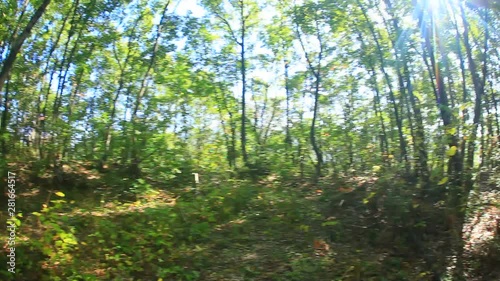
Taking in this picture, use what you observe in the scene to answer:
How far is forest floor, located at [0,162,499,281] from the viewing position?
243 inches

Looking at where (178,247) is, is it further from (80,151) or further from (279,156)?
(279,156)

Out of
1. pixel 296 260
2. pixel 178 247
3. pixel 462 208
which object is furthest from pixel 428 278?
pixel 178 247

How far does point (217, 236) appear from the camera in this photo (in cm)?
754

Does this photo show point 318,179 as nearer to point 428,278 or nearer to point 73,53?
point 428,278

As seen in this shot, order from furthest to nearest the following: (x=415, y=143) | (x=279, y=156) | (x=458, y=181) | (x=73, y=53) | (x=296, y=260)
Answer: (x=279, y=156)
(x=73, y=53)
(x=415, y=143)
(x=458, y=181)
(x=296, y=260)

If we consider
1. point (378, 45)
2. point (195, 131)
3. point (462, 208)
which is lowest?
point (462, 208)

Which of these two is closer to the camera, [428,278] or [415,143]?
[428,278]

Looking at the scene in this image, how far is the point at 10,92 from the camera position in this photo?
33.1 ft

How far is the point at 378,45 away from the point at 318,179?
3.89m

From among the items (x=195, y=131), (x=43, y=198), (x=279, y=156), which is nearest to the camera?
(x=43, y=198)

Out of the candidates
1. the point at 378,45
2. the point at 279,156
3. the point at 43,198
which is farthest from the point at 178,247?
the point at 378,45

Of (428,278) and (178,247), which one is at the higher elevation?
(178,247)

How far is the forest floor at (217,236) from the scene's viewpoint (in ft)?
20.3

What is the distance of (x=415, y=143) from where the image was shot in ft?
25.8
